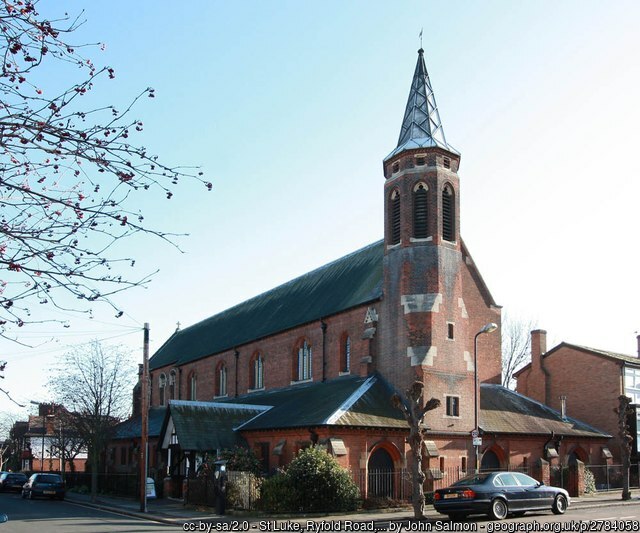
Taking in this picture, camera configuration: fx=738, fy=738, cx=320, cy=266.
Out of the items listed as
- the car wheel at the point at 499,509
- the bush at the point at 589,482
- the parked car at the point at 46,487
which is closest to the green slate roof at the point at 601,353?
the bush at the point at 589,482

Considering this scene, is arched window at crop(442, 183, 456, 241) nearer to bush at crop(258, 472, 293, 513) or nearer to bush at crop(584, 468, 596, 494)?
bush at crop(584, 468, 596, 494)

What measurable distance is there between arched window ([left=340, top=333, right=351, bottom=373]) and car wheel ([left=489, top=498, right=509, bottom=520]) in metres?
16.3

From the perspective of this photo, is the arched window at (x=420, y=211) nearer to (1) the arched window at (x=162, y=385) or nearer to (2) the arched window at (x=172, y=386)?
(2) the arched window at (x=172, y=386)

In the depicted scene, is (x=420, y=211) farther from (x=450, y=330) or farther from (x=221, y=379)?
(x=221, y=379)

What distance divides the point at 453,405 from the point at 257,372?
1722 centimetres

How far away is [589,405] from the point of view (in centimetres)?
4247

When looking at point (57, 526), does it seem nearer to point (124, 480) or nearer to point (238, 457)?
point (238, 457)

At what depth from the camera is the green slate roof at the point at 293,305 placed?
131 ft

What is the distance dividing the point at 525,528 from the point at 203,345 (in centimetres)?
4139

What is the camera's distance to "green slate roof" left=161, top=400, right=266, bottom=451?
35594 millimetres

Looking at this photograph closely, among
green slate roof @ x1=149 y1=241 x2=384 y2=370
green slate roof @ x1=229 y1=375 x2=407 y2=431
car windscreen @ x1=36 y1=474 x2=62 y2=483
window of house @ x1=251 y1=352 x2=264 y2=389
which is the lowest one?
car windscreen @ x1=36 y1=474 x2=62 y2=483

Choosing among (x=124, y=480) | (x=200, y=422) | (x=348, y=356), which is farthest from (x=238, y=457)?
(x=124, y=480)

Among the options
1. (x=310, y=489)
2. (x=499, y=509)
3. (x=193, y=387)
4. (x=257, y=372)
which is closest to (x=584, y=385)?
(x=257, y=372)

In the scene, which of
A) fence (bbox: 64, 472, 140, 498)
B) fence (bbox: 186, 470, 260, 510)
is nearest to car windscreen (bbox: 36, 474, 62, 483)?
fence (bbox: 64, 472, 140, 498)
